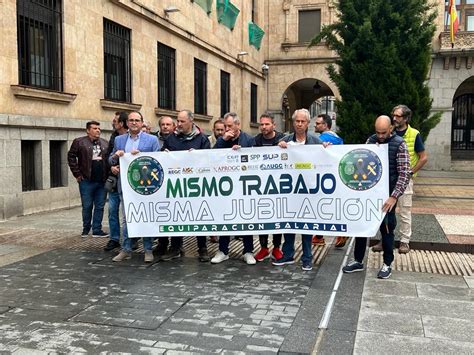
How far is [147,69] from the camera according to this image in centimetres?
1497

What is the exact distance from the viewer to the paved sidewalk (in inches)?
150

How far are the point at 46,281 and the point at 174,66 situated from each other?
41.4 ft

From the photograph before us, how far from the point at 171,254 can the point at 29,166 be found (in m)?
5.54

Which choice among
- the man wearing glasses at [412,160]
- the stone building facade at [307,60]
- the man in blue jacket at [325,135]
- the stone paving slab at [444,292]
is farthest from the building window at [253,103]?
the stone paving slab at [444,292]

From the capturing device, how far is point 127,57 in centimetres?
1405

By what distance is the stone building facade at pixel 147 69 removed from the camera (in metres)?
10.1

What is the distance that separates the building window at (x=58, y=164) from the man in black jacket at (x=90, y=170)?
3574mm

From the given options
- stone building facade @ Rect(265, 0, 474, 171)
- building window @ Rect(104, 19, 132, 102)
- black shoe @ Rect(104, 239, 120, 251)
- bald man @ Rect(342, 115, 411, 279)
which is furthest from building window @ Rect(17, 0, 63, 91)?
stone building facade @ Rect(265, 0, 474, 171)

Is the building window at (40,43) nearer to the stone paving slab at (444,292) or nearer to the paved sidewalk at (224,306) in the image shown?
the paved sidewalk at (224,306)

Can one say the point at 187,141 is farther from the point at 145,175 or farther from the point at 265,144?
the point at 265,144

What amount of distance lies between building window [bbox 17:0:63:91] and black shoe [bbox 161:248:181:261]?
5.76 metres

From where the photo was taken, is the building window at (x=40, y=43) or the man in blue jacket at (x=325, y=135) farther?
the building window at (x=40, y=43)

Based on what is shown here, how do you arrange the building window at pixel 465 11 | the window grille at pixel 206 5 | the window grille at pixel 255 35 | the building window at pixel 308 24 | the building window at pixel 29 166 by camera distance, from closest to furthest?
the building window at pixel 29 166 → the window grille at pixel 206 5 → the window grille at pixel 255 35 → the building window at pixel 465 11 → the building window at pixel 308 24

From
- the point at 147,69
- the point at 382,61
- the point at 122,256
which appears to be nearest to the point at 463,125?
the point at 382,61
